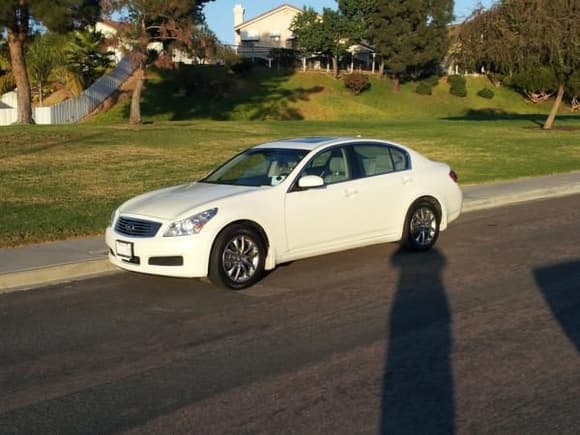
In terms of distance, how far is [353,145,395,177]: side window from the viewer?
1005cm

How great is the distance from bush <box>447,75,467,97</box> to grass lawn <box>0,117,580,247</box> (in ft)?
125

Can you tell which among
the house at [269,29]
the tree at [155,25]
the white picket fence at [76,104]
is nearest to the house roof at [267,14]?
the house at [269,29]

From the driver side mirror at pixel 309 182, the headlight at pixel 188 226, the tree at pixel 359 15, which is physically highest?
the tree at pixel 359 15

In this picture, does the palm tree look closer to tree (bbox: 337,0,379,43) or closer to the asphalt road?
tree (bbox: 337,0,379,43)

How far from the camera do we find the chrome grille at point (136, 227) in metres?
8.52

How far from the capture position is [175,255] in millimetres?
8305

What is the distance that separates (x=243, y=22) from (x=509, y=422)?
90.9m

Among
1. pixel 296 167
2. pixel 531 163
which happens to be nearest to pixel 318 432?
pixel 296 167

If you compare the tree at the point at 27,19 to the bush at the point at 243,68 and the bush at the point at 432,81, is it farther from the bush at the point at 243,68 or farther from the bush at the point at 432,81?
the bush at the point at 432,81

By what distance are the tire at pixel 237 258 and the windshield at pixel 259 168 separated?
83 centimetres

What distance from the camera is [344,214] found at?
9.61 meters

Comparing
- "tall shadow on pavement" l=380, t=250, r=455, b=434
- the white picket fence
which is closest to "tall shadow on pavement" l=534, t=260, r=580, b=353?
"tall shadow on pavement" l=380, t=250, r=455, b=434

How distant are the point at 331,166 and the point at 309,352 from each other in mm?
3700

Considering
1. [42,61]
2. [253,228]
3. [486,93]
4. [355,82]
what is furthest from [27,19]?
[486,93]
